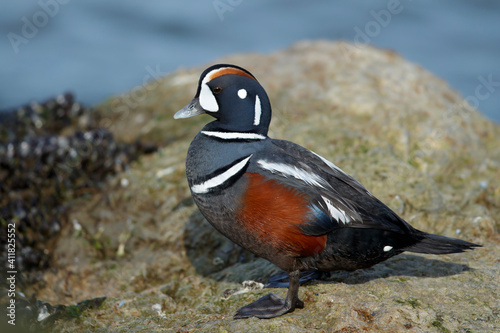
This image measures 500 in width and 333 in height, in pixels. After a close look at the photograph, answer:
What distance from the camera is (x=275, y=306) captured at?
3.57 meters

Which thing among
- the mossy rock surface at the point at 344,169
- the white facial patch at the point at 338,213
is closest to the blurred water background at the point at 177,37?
the mossy rock surface at the point at 344,169

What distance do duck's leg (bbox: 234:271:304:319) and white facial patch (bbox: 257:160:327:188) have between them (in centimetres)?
65

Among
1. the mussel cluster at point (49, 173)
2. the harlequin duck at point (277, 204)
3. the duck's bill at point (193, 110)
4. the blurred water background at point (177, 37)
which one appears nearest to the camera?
the harlequin duck at point (277, 204)

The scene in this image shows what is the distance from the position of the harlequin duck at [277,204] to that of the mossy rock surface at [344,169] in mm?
318

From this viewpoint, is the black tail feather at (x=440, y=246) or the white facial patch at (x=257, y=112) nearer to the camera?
the black tail feather at (x=440, y=246)

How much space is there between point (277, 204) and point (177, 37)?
54.7ft

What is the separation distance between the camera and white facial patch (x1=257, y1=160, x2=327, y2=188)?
141 inches

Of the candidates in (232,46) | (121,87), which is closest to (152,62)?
(121,87)

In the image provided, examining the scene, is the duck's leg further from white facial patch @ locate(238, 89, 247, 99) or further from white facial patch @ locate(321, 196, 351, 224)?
white facial patch @ locate(238, 89, 247, 99)

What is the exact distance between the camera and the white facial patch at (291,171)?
359cm

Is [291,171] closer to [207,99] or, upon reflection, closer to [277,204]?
[277,204]

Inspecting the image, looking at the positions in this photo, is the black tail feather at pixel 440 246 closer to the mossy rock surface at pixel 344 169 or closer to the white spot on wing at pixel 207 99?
the mossy rock surface at pixel 344 169

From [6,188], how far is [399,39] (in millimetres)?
15632

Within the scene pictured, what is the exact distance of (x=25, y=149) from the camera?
6141mm
